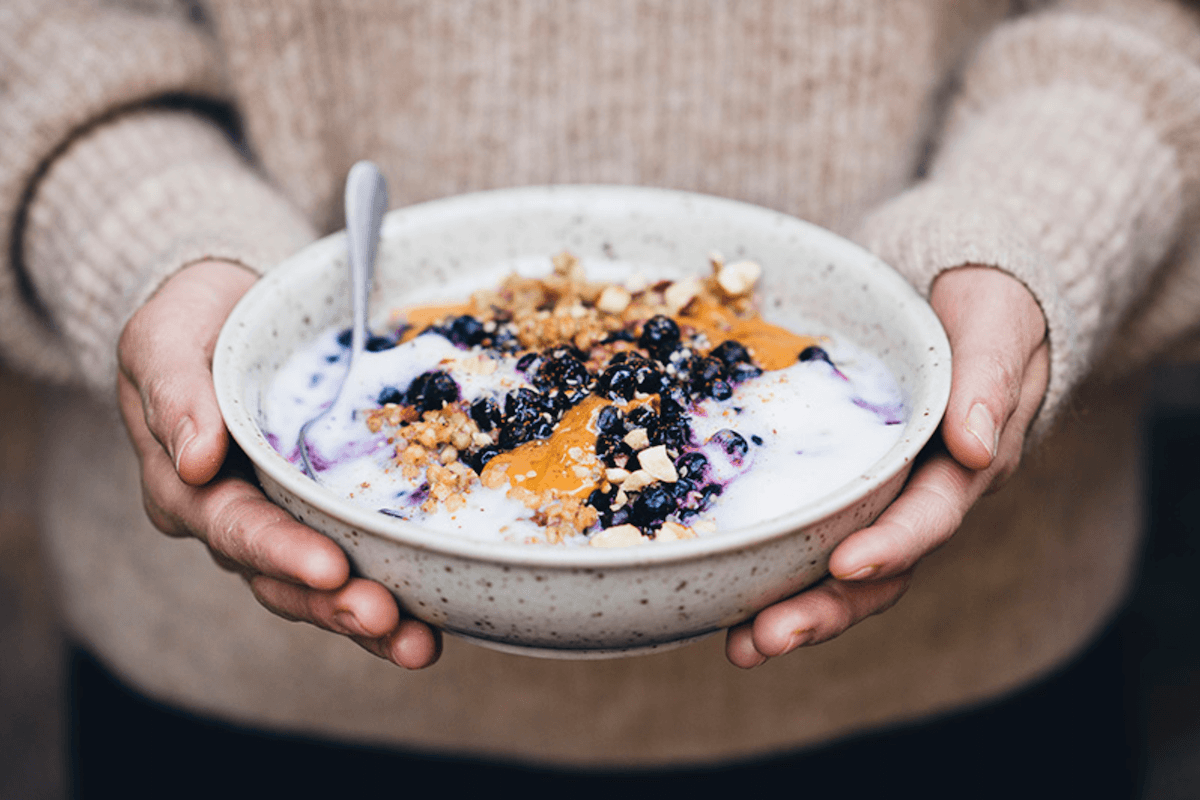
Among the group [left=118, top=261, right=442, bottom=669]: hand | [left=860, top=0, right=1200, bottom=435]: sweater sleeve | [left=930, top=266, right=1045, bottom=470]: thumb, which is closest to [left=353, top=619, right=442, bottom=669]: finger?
[left=118, top=261, right=442, bottom=669]: hand

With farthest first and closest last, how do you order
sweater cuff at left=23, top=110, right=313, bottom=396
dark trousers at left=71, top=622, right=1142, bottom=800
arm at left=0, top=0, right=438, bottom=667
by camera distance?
dark trousers at left=71, top=622, right=1142, bottom=800 → sweater cuff at left=23, top=110, right=313, bottom=396 → arm at left=0, top=0, right=438, bottom=667

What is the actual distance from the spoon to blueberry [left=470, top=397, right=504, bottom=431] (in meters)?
0.10

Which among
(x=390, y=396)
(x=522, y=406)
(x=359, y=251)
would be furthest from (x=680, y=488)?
(x=359, y=251)

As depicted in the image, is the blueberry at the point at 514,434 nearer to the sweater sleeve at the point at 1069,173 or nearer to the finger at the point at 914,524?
the finger at the point at 914,524

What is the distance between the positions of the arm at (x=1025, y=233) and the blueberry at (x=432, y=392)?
24 centimetres

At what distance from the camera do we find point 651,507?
1.74 ft

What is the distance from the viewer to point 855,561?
0.51 metres

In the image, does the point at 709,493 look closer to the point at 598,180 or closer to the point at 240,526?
the point at 240,526

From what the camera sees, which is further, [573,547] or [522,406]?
[522,406]

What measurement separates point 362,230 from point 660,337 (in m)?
0.26

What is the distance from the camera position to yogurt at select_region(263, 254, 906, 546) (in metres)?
0.54

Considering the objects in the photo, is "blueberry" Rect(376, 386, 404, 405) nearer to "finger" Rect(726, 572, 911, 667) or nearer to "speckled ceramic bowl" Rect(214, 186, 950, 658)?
"speckled ceramic bowl" Rect(214, 186, 950, 658)

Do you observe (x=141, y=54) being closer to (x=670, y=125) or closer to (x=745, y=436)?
(x=670, y=125)

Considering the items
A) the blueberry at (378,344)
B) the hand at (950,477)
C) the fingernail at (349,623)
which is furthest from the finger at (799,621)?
the blueberry at (378,344)
